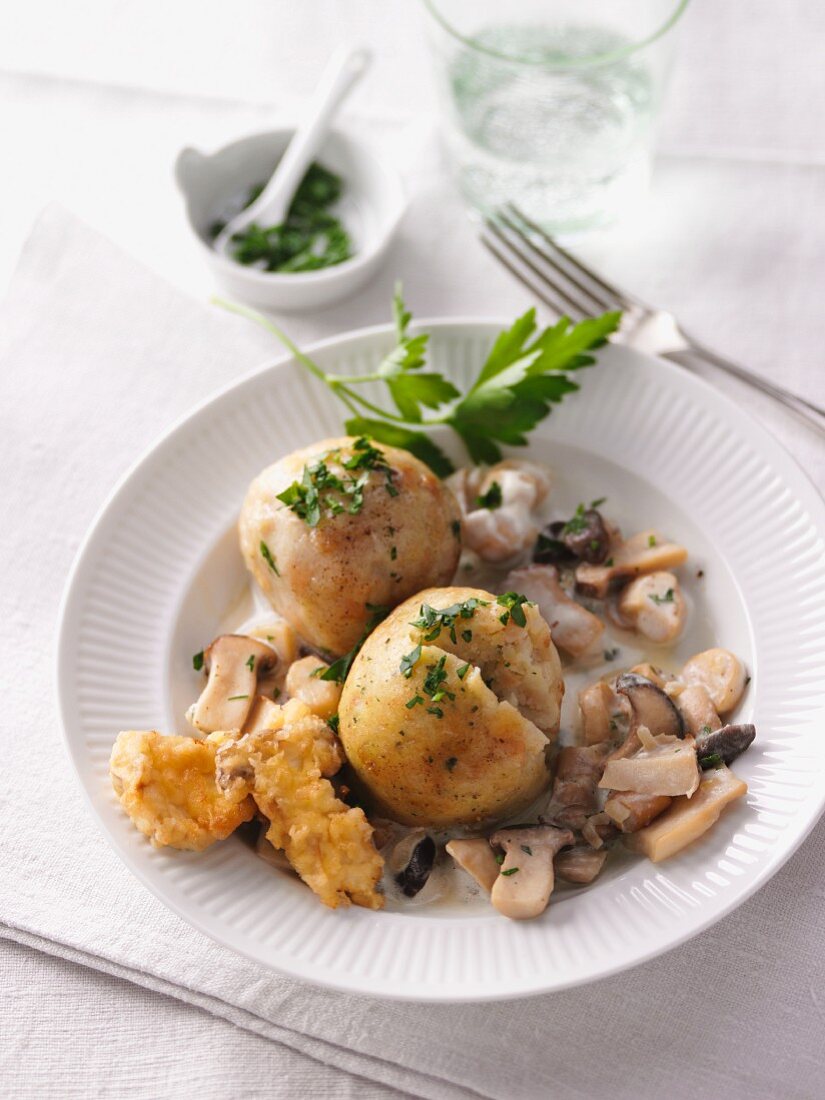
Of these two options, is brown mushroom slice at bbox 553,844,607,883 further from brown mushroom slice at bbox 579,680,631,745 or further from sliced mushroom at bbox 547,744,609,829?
brown mushroom slice at bbox 579,680,631,745

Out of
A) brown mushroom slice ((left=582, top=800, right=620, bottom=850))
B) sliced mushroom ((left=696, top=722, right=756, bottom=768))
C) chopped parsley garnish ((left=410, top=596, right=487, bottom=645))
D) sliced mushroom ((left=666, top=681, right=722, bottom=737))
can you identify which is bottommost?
brown mushroom slice ((left=582, top=800, right=620, bottom=850))

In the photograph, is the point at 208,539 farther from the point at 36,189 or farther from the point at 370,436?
the point at 36,189

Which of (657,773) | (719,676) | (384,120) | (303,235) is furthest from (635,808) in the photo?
(384,120)

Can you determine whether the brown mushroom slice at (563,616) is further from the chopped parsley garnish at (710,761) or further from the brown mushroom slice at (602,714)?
the chopped parsley garnish at (710,761)

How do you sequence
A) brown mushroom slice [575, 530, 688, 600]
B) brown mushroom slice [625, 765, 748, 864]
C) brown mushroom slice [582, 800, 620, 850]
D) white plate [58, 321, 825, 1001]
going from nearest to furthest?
white plate [58, 321, 825, 1001]
brown mushroom slice [625, 765, 748, 864]
brown mushroom slice [582, 800, 620, 850]
brown mushroom slice [575, 530, 688, 600]

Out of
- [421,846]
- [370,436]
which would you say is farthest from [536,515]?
[421,846]

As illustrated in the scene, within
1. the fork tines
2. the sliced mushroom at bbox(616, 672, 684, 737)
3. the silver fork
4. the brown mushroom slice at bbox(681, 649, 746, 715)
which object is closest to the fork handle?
the silver fork

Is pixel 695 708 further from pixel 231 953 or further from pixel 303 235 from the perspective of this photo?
pixel 303 235

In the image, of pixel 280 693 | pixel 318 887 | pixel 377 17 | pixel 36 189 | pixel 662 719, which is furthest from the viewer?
pixel 377 17
